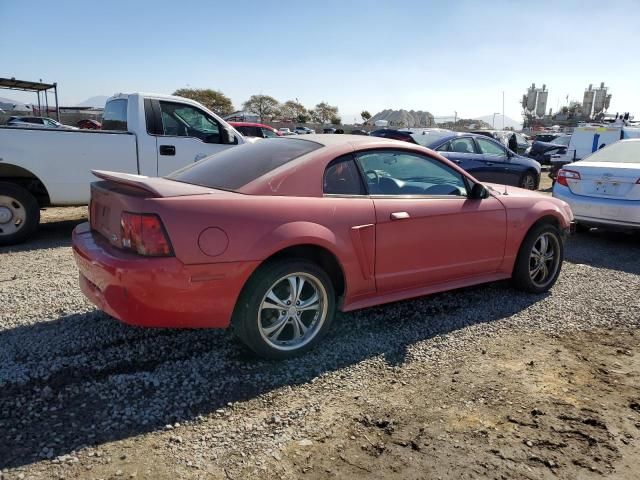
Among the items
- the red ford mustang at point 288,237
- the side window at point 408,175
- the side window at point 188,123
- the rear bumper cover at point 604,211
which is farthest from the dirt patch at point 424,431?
the side window at point 188,123

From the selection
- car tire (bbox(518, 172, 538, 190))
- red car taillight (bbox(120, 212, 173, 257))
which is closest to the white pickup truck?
red car taillight (bbox(120, 212, 173, 257))

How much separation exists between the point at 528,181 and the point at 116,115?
9336 mm

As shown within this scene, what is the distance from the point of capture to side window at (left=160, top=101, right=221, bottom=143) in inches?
294

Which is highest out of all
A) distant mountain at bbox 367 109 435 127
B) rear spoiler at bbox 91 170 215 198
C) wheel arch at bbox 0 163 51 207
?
distant mountain at bbox 367 109 435 127

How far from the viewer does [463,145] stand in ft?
35.0

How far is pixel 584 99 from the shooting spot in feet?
351

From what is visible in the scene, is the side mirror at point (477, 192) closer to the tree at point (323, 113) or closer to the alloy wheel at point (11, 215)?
the alloy wheel at point (11, 215)

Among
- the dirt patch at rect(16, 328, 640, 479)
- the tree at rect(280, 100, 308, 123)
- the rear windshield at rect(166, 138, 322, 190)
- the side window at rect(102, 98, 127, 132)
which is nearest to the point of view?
the dirt patch at rect(16, 328, 640, 479)

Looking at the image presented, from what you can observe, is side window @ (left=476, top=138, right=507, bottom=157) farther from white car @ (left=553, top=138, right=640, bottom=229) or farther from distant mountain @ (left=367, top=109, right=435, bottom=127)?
distant mountain @ (left=367, top=109, right=435, bottom=127)

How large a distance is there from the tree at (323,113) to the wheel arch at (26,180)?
89.4 metres

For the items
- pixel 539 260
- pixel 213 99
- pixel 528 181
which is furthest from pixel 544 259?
pixel 213 99

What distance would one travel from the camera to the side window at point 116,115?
7.44 m

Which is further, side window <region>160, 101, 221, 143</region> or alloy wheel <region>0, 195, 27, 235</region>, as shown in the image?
side window <region>160, 101, 221, 143</region>

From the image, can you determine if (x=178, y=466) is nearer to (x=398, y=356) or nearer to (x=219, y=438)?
(x=219, y=438)
